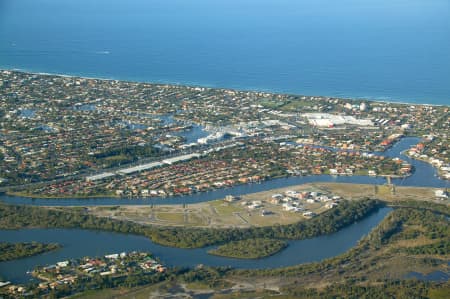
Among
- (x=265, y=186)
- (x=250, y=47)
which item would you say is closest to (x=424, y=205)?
(x=265, y=186)

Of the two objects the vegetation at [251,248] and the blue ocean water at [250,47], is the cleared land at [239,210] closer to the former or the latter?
the vegetation at [251,248]

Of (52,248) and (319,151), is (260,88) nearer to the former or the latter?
(319,151)

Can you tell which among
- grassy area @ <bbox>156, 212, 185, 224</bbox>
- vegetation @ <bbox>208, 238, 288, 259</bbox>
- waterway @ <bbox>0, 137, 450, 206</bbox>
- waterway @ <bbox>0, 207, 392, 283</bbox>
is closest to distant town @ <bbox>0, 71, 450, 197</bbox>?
waterway @ <bbox>0, 137, 450, 206</bbox>

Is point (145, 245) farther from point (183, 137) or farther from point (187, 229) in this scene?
point (183, 137)

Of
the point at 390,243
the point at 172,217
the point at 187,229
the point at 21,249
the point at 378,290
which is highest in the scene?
the point at 172,217

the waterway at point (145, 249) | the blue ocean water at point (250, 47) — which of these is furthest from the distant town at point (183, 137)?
the blue ocean water at point (250, 47)

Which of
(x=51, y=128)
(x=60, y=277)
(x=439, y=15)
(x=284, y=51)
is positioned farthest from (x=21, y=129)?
(x=439, y=15)

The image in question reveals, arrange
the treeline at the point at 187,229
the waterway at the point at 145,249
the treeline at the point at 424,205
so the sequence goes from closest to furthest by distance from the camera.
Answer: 1. the waterway at the point at 145,249
2. the treeline at the point at 187,229
3. the treeline at the point at 424,205
